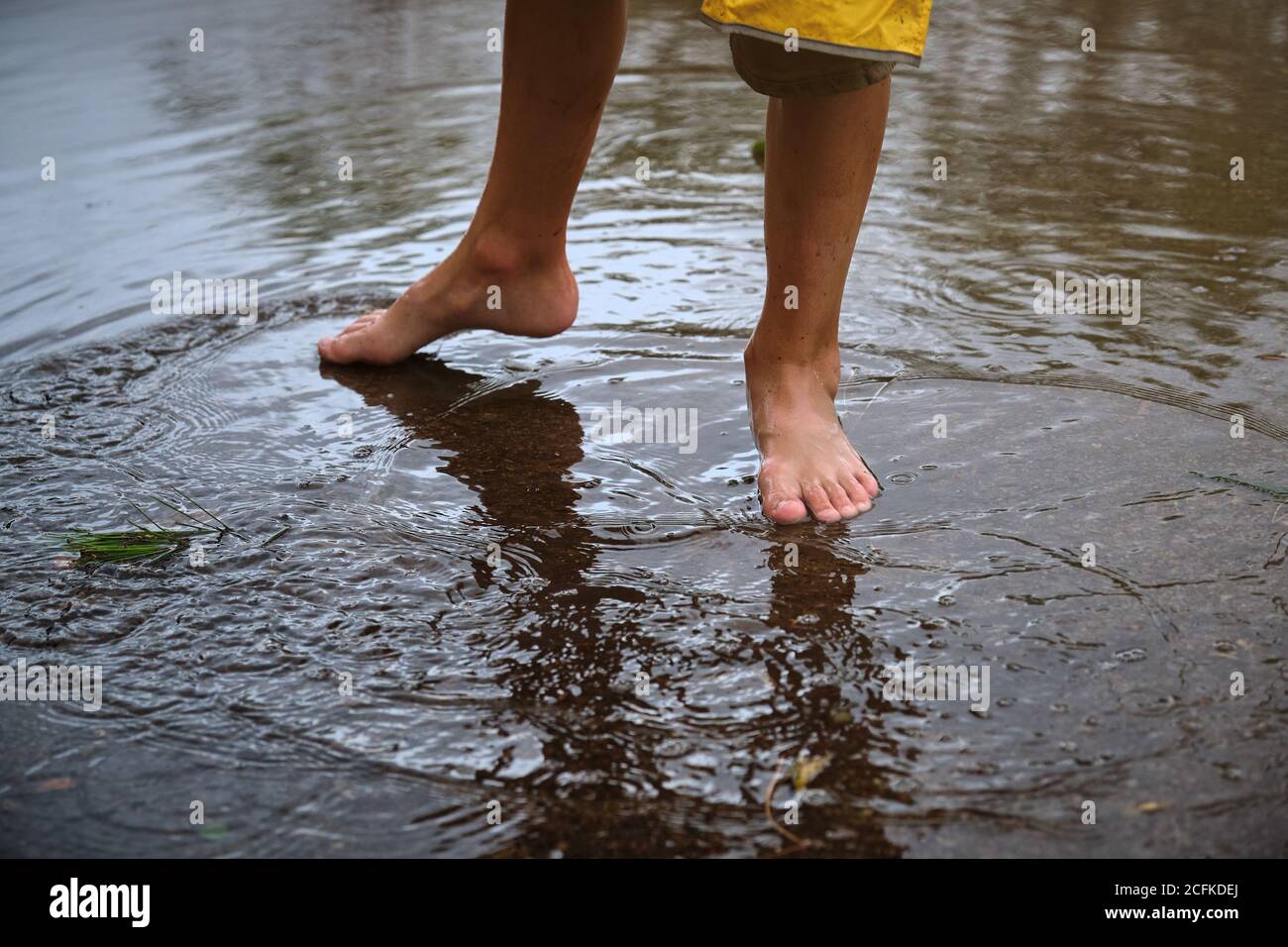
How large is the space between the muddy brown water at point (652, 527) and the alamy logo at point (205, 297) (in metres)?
0.05

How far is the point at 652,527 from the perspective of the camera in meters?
1.92

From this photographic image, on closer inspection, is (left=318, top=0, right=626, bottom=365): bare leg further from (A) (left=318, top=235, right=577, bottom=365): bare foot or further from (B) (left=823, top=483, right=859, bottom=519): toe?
(B) (left=823, top=483, right=859, bottom=519): toe

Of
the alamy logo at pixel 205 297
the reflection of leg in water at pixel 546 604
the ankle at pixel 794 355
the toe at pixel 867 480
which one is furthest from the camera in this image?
the alamy logo at pixel 205 297

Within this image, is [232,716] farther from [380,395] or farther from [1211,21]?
[1211,21]

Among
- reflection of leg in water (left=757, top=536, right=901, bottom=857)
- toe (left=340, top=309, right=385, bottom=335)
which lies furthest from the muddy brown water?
toe (left=340, top=309, right=385, bottom=335)

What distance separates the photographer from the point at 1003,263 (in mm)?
2895

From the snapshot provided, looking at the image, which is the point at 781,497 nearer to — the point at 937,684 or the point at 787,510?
the point at 787,510

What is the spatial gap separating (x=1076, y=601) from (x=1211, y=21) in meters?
4.92

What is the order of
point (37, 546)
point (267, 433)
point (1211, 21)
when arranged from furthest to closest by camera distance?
point (1211, 21)
point (267, 433)
point (37, 546)

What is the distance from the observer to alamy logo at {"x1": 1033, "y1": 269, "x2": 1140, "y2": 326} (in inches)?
103

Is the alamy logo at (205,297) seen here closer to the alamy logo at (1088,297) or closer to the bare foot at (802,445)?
the bare foot at (802,445)

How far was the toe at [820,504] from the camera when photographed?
1.92m
